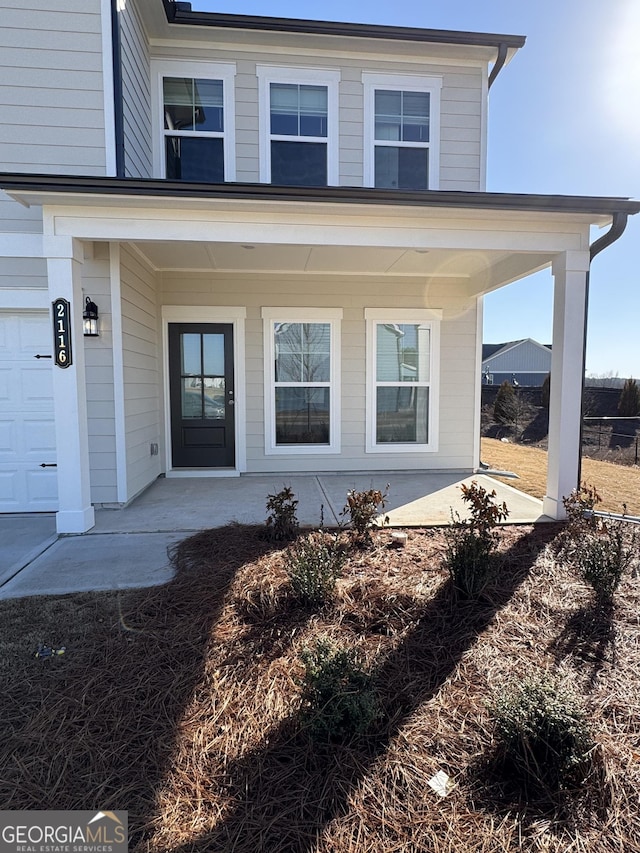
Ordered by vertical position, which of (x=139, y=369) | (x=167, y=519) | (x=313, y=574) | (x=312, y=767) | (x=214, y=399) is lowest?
(x=312, y=767)

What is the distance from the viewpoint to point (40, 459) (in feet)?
16.9

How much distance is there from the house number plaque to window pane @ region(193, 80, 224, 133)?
12.3 ft

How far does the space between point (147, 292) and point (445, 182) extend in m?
4.35

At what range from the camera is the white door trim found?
673 centimetres

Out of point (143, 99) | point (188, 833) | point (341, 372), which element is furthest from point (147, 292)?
point (188, 833)

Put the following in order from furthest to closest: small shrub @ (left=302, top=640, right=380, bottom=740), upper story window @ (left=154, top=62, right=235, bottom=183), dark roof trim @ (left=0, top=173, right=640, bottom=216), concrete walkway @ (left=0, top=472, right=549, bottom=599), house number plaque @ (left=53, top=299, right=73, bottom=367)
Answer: upper story window @ (left=154, top=62, right=235, bottom=183), house number plaque @ (left=53, top=299, right=73, bottom=367), dark roof trim @ (left=0, top=173, right=640, bottom=216), concrete walkway @ (left=0, top=472, right=549, bottom=599), small shrub @ (left=302, top=640, right=380, bottom=740)

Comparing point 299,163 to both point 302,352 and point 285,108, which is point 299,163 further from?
point 302,352

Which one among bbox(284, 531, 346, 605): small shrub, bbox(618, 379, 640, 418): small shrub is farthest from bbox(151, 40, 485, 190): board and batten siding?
bbox(618, 379, 640, 418): small shrub

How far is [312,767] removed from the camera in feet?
6.04

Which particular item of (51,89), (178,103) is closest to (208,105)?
(178,103)

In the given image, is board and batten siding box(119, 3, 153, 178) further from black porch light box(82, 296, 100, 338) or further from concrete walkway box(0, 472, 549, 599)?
concrete walkway box(0, 472, 549, 599)

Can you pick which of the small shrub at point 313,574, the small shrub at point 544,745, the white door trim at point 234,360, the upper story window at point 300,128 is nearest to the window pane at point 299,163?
the upper story window at point 300,128

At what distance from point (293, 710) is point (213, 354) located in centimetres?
545

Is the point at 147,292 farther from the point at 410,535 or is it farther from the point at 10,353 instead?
the point at 410,535
